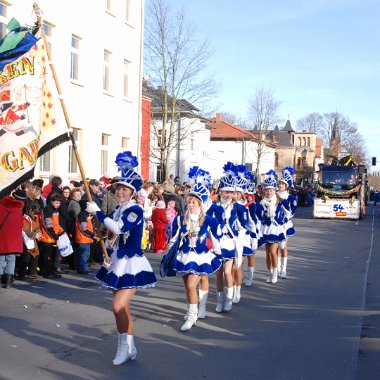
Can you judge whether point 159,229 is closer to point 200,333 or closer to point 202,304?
point 202,304

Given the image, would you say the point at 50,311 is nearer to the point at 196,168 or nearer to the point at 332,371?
the point at 196,168

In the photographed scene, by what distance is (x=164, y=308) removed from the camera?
8875 millimetres

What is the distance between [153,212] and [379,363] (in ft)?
33.9

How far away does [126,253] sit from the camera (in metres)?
6.20

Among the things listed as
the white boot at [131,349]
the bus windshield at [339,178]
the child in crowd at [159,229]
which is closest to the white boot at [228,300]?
the white boot at [131,349]

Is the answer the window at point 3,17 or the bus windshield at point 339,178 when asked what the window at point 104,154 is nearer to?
the window at point 3,17

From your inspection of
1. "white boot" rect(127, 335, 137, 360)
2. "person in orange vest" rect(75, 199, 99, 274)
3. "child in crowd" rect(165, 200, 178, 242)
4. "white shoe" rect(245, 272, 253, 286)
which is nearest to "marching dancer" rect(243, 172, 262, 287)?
"white shoe" rect(245, 272, 253, 286)

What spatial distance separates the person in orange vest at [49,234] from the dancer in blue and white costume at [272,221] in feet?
13.3

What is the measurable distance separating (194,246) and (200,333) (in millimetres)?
1155

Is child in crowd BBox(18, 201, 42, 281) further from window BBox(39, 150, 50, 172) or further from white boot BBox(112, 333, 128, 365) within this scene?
window BBox(39, 150, 50, 172)

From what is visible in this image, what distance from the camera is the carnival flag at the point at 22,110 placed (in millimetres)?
6230

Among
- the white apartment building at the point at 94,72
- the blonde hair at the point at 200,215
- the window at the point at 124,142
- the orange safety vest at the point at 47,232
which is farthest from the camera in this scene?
the window at the point at 124,142

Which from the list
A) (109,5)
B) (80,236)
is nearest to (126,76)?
(109,5)

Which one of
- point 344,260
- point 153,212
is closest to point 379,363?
point 344,260
